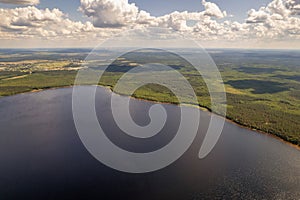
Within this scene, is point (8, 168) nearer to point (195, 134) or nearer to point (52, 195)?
point (52, 195)

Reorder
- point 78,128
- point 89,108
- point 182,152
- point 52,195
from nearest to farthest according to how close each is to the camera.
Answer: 1. point 52,195
2. point 182,152
3. point 78,128
4. point 89,108

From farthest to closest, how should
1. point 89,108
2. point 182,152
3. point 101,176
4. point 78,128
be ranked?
point 89,108
point 78,128
point 182,152
point 101,176

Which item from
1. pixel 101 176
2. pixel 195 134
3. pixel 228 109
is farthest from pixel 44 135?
pixel 228 109

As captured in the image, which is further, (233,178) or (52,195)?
(233,178)

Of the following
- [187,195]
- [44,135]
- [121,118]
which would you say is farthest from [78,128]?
[187,195]

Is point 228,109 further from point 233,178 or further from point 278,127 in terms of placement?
point 233,178

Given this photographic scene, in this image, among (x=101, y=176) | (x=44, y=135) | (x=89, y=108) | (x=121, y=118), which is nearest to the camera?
(x=101, y=176)
